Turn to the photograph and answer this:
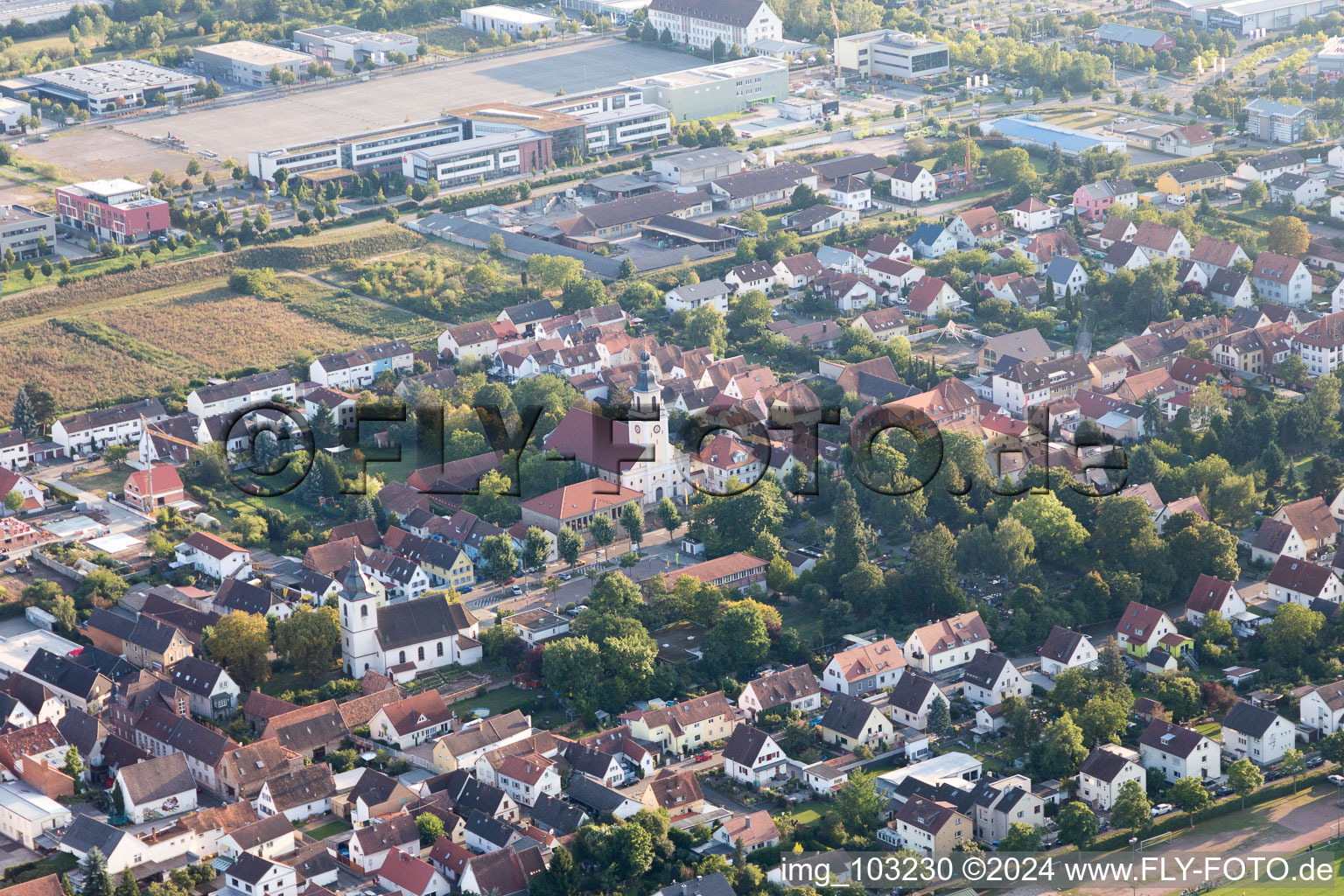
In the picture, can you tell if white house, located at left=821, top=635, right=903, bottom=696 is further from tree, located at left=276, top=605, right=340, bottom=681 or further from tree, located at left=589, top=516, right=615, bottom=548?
tree, located at left=276, top=605, right=340, bottom=681

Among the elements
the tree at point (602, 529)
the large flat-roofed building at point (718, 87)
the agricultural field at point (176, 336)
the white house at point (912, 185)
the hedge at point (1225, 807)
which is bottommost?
the hedge at point (1225, 807)

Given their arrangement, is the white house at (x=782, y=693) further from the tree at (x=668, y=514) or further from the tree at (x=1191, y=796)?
the tree at (x=668, y=514)

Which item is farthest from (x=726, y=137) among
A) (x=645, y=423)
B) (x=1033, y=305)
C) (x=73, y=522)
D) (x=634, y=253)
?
(x=73, y=522)

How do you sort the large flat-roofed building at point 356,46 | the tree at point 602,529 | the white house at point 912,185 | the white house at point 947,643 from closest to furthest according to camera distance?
the white house at point 947,643
the tree at point 602,529
the white house at point 912,185
the large flat-roofed building at point 356,46

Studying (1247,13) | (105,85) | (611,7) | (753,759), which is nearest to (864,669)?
(753,759)

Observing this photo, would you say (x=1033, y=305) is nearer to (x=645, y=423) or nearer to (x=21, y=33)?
(x=645, y=423)

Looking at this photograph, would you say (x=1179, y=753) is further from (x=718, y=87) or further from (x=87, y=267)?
(x=718, y=87)

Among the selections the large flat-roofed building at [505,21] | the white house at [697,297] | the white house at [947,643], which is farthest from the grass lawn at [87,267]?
the white house at [947,643]
